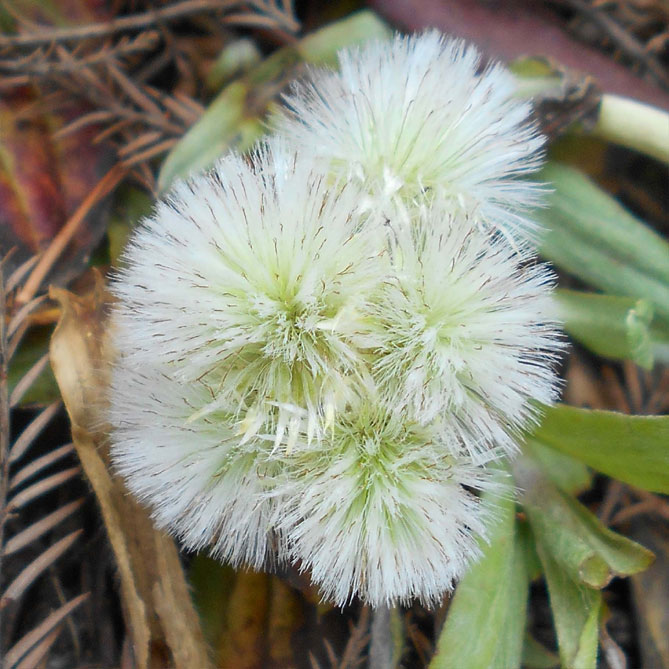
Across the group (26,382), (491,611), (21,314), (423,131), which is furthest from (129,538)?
(423,131)

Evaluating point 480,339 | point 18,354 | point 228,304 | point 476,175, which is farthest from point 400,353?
point 18,354

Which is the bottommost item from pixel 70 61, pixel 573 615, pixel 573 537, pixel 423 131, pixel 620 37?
pixel 573 615

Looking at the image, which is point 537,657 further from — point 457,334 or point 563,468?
point 457,334

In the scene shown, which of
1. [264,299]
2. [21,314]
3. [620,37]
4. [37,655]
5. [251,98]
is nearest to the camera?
[264,299]

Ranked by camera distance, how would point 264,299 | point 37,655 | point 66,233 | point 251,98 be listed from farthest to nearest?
point 251,98, point 66,233, point 37,655, point 264,299

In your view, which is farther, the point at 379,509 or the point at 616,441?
the point at 616,441

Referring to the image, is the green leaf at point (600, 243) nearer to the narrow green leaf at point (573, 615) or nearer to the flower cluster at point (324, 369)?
the flower cluster at point (324, 369)

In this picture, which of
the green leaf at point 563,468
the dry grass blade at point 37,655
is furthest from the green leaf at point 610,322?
the dry grass blade at point 37,655
